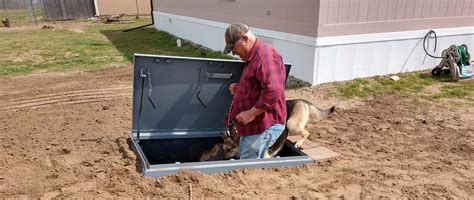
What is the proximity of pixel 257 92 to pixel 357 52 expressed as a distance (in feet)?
15.5

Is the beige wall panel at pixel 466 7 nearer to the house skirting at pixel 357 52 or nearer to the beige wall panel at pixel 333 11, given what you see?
the house skirting at pixel 357 52

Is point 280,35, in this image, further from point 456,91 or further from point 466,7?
point 466,7

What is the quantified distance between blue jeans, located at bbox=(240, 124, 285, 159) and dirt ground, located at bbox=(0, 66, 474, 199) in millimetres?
188

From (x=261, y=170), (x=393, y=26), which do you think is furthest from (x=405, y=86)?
(x=261, y=170)

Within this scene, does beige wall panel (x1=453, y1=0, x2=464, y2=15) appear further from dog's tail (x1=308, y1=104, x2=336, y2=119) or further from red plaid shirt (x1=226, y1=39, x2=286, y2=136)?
red plaid shirt (x1=226, y1=39, x2=286, y2=136)

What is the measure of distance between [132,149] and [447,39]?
7547 millimetres

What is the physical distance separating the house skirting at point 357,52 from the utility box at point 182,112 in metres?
3.10

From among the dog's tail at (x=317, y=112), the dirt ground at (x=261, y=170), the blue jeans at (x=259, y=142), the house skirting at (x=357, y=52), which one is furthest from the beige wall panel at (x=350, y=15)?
the blue jeans at (x=259, y=142)

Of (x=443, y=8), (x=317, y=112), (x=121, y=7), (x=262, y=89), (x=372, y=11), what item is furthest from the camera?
(x=121, y=7)

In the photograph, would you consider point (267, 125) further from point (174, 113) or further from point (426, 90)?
point (426, 90)

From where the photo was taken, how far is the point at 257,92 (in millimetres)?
3326

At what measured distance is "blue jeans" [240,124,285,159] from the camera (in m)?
3.56

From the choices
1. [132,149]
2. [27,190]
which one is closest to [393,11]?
[132,149]

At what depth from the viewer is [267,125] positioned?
3.46 meters
